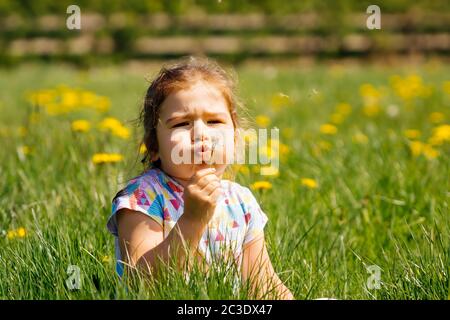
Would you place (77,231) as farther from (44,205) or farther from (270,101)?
(270,101)

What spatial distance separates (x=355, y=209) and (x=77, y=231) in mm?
1061

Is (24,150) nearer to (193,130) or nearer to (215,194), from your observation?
(193,130)

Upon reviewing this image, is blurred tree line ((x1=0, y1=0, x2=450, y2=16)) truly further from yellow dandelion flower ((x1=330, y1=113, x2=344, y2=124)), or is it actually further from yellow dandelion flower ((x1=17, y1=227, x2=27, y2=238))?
yellow dandelion flower ((x1=17, y1=227, x2=27, y2=238))

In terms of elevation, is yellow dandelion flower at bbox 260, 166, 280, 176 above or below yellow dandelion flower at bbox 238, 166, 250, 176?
below

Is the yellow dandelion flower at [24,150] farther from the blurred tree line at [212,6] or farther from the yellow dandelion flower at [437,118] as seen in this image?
the blurred tree line at [212,6]

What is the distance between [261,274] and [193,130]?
1.21 ft

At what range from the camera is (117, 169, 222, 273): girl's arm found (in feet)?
5.34

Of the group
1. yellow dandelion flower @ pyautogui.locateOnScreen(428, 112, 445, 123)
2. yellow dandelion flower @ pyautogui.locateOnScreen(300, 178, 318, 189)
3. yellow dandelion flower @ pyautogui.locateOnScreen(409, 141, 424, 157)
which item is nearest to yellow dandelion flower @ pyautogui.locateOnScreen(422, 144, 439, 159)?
yellow dandelion flower @ pyautogui.locateOnScreen(409, 141, 424, 157)

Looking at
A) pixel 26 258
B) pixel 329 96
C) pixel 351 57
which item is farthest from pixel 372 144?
pixel 351 57

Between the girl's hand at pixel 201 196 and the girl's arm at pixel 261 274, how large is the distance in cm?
16

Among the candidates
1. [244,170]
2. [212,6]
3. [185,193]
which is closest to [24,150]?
[244,170]

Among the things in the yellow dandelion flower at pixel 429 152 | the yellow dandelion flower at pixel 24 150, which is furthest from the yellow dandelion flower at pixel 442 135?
the yellow dandelion flower at pixel 24 150

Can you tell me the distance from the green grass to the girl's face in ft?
0.86

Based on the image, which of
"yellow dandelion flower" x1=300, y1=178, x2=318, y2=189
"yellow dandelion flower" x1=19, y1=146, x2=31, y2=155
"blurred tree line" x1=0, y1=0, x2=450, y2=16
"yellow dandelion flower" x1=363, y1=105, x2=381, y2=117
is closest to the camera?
"yellow dandelion flower" x1=300, y1=178, x2=318, y2=189
